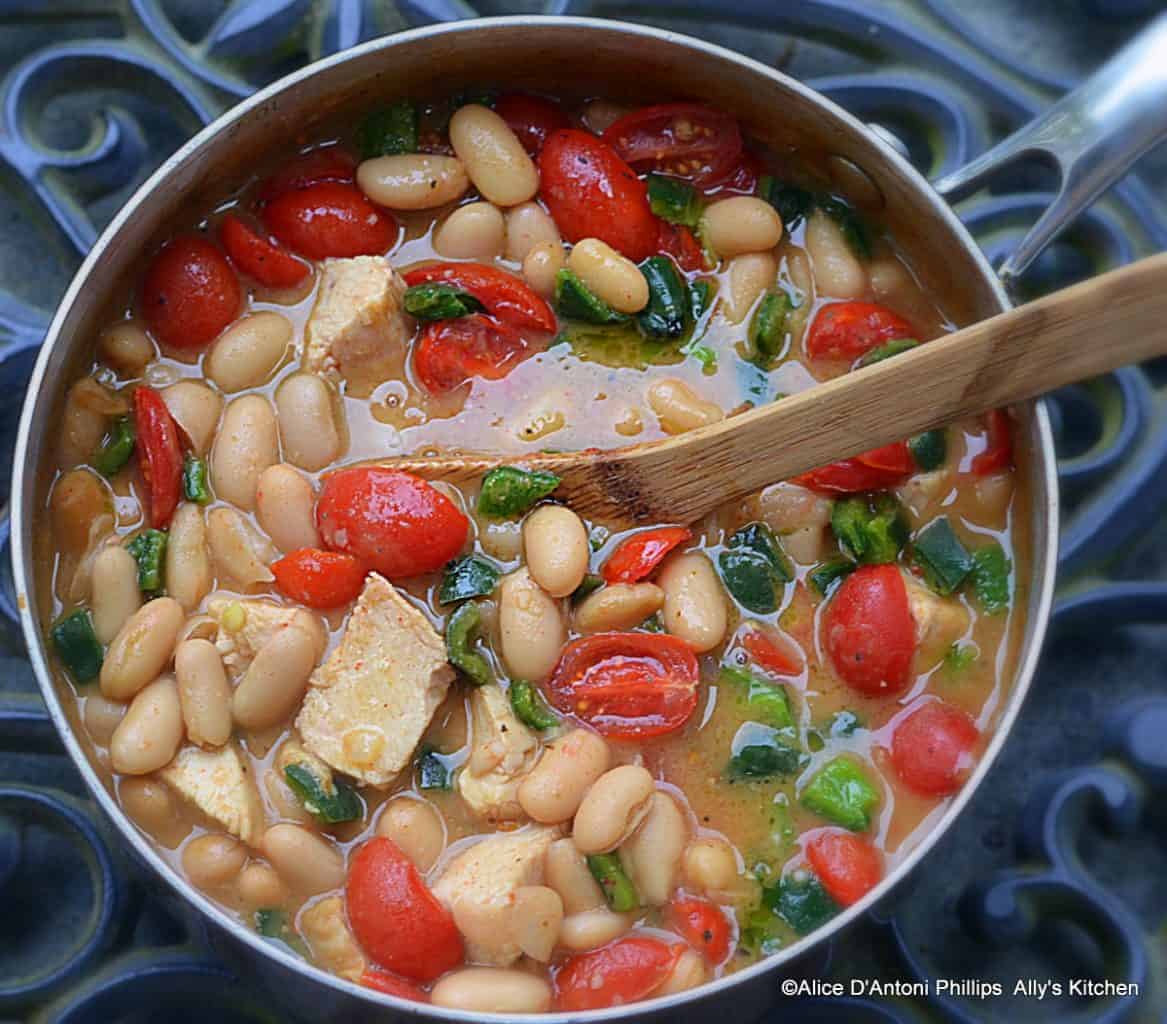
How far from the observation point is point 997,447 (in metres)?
2.10

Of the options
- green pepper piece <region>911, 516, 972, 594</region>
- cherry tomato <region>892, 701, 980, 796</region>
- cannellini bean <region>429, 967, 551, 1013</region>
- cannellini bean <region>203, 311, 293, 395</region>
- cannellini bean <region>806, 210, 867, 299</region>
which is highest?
cannellini bean <region>806, 210, 867, 299</region>

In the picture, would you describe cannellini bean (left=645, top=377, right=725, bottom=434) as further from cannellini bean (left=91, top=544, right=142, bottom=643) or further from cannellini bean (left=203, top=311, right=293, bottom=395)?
cannellini bean (left=91, top=544, right=142, bottom=643)

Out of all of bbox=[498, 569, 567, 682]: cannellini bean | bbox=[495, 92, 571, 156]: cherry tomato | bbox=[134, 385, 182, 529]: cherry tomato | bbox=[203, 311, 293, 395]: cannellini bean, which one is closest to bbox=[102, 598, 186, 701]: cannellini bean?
bbox=[134, 385, 182, 529]: cherry tomato

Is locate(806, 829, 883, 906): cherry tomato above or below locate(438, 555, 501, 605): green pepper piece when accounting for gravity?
below

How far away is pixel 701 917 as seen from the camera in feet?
6.28

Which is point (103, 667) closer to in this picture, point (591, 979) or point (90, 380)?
point (90, 380)

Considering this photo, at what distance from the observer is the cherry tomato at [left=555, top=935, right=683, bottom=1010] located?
6.15ft

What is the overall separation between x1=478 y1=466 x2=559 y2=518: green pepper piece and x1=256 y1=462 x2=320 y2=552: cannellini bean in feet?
0.82

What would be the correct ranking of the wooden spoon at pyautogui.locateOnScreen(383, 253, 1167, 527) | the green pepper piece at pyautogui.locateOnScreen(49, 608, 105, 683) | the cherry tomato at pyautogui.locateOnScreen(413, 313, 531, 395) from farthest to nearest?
the cherry tomato at pyautogui.locateOnScreen(413, 313, 531, 395)
the green pepper piece at pyautogui.locateOnScreen(49, 608, 105, 683)
the wooden spoon at pyautogui.locateOnScreen(383, 253, 1167, 527)

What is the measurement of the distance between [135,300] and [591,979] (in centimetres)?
122

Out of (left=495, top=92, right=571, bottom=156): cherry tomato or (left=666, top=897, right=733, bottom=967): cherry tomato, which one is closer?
(left=666, top=897, right=733, bottom=967): cherry tomato

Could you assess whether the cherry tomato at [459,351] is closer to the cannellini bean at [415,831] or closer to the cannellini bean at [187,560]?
the cannellini bean at [187,560]

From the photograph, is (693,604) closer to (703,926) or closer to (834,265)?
(703,926)

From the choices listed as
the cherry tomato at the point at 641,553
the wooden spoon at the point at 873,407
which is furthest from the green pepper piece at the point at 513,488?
the cherry tomato at the point at 641,553
